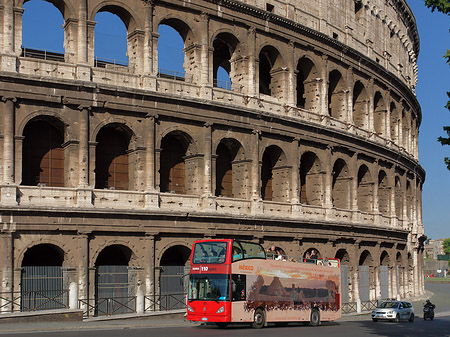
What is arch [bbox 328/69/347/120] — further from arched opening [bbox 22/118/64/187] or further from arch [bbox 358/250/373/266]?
arched opening [bbox 22/118/64/187]

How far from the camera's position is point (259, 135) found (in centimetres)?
3900

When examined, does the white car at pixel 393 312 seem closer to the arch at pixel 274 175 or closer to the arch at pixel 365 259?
the arch at pixel 274 175

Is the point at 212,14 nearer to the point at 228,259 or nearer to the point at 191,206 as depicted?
the point at 191,206

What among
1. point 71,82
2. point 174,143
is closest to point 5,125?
point 71,82

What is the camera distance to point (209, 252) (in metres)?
26.9

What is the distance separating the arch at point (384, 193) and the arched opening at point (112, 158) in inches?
908

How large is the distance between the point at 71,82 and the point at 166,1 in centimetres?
702

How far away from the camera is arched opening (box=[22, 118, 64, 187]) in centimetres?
3200

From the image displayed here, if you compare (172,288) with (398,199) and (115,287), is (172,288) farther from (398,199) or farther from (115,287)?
(398,199)

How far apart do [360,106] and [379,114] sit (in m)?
3.50

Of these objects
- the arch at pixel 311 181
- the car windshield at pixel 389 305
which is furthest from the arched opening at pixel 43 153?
the car windshield at pixel 389 305

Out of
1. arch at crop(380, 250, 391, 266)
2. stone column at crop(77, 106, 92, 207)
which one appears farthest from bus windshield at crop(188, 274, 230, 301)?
arch at crop(380, 250, 391, 266)

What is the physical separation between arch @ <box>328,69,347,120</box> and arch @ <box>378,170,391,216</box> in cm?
738

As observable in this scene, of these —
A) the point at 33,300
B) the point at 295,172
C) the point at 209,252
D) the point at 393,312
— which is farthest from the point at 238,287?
the point at 295,172
